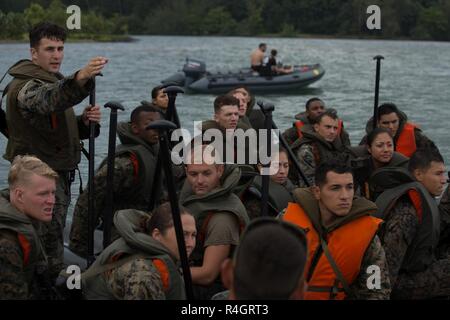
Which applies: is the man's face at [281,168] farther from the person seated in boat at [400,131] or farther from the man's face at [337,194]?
the person seated in boat at [400,131]

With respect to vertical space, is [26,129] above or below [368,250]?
above

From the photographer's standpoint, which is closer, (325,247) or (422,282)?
(325,247)

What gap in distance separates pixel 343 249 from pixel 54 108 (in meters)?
1.69

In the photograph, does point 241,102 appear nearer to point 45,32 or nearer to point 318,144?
point 318,144

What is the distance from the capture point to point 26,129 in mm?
4469

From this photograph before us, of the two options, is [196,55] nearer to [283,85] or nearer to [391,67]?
[391,67]

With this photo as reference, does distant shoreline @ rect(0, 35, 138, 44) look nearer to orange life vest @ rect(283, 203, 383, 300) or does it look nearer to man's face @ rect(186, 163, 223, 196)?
man's face @ rect(186, 163, 223, 196)

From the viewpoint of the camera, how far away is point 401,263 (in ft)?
14.0

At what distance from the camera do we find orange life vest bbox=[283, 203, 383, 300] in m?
3.65

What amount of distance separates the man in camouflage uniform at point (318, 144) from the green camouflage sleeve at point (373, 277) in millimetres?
2537

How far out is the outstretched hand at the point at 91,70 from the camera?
152 inches
